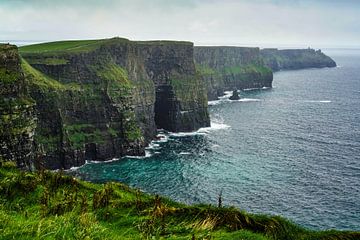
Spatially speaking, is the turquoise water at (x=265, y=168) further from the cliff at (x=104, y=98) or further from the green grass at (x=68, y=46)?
the green grass at (x=68, y=46)

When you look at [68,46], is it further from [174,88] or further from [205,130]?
[205,130]

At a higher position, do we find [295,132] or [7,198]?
[7,198]

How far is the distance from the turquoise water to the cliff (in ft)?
17.7

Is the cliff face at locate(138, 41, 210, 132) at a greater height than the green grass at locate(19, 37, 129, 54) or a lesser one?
lesser

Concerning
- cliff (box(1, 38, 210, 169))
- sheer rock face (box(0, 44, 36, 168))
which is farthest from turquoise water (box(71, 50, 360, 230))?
sheer rock face (box(0, 44, 36, 168))

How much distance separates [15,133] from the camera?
7344cm

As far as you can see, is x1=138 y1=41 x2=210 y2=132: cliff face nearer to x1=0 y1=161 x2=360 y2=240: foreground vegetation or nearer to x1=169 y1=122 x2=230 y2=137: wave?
x1=169 y1=122 x2=230 y2=137: wave

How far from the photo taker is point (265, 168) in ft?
291

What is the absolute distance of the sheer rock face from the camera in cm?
7262

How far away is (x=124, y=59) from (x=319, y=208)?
69.9 meters

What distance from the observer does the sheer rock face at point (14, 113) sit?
72625 mm

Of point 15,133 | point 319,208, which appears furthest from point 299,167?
point 15,133

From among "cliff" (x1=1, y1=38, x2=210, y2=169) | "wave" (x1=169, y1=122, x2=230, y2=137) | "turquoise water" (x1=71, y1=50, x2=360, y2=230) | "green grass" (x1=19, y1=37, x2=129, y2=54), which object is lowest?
"wave" (x1=169, y1=122, x2=230, y2=137)

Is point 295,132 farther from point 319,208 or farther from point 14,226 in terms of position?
point 14,226
